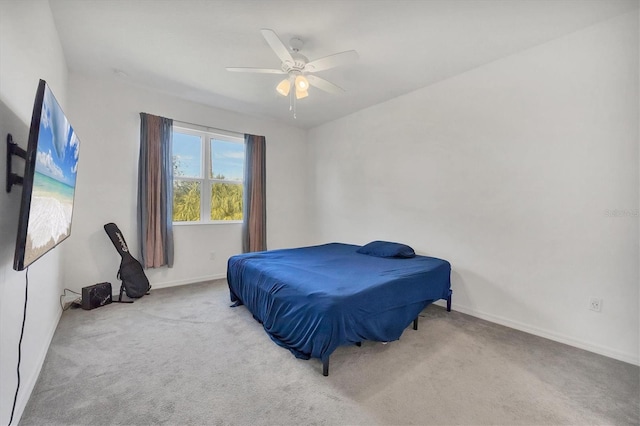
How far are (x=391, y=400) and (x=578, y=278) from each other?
196 cm

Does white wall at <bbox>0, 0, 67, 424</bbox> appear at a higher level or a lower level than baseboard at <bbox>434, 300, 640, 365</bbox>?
higher

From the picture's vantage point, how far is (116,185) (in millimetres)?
3389

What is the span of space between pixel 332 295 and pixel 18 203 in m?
1.81

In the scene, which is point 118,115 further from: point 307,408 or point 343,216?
point 307,408

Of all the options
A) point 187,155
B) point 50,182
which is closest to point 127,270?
point 187,155

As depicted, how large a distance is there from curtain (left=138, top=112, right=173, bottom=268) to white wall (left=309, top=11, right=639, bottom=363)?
10.2 feet

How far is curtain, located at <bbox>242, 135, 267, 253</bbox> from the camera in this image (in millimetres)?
4398

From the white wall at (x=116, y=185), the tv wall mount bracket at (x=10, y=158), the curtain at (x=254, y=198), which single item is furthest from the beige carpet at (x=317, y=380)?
the curtain at (x=254, y=198)

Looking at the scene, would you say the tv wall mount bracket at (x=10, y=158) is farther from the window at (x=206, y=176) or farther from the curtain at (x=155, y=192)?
the window at (x=206, y=176)

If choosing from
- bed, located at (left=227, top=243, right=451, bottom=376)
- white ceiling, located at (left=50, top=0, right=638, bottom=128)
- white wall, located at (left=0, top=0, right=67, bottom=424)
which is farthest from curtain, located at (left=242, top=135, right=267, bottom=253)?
white wall, located at (left=0, top=0, right=67, bottom=424)

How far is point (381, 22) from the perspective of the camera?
218cm

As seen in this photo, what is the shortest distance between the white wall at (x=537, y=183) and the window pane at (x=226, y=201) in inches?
98.9

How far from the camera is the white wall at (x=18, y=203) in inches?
48.8

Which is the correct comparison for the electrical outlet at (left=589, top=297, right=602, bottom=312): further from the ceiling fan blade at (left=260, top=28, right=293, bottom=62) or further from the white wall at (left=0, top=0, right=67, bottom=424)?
the white wall at (left=0, top=0, right=67, bottom=424)
